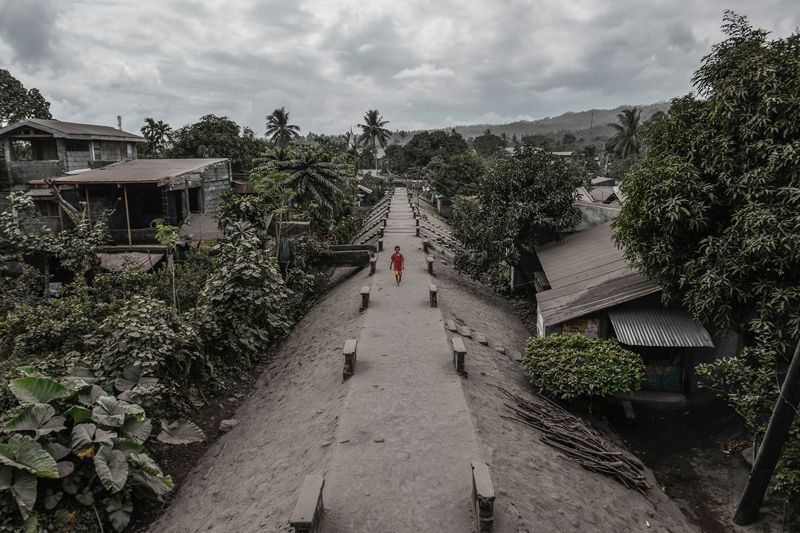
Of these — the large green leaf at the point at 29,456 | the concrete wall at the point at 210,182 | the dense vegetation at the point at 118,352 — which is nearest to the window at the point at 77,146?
the concrete wall at the point at 210,182

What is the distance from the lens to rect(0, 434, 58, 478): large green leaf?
7117 mm

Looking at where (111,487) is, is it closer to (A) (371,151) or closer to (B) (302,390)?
(B) (302,390)

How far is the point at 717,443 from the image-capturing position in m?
12.0

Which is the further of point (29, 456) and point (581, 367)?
point (581, 367)

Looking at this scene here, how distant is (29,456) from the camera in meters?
7.23

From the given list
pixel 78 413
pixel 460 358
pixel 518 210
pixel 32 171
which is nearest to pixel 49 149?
pixel 32 171

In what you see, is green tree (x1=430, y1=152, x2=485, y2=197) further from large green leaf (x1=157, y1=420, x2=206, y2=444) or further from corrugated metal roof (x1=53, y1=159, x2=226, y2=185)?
large green leaf (x1=157, y1=420, x2=206, y2=444)

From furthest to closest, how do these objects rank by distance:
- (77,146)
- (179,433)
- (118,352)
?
(77,146) → (118,352) → (179,433)

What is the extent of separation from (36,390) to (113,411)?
1193mm

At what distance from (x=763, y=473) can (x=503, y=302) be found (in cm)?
1408

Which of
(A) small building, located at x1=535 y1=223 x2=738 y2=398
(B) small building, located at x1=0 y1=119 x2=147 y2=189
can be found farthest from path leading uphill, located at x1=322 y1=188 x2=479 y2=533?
(B) small building, located at x1=0 y1=119 x2=147 y2=189

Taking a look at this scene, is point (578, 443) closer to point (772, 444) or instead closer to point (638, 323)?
point (772, 444)

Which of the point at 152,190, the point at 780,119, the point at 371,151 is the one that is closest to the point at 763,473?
the point at 780,119

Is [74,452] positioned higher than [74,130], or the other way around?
[74,130]
